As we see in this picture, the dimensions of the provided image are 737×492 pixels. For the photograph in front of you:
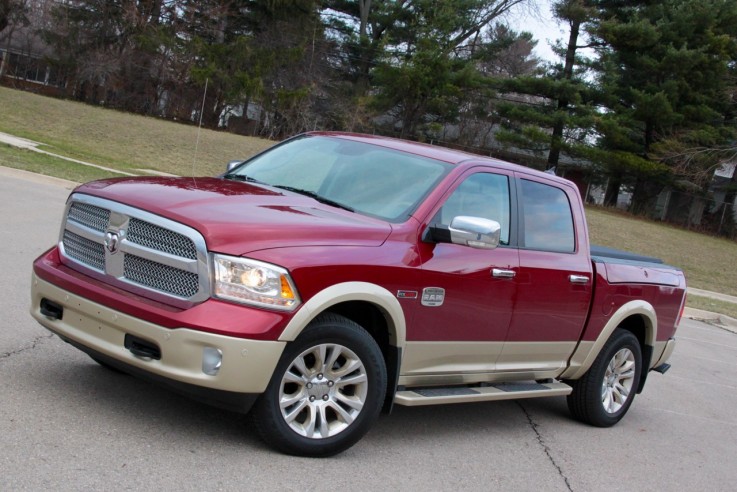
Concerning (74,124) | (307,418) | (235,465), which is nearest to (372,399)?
(307,418)

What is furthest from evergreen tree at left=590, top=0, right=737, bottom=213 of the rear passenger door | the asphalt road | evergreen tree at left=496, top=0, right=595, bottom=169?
the rear passenger door

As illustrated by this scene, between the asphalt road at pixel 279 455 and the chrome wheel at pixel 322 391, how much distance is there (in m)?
0.23

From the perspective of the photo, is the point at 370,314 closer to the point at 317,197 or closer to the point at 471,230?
the point at 471,230

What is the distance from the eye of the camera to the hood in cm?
449

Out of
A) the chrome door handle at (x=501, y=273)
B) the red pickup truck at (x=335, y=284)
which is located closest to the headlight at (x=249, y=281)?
the red pickup truck at (x=335, y=284)

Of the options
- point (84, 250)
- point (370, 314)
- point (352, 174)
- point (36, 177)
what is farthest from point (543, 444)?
point (36, 177)

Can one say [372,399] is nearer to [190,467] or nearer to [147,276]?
[190,467]

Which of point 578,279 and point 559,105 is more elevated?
point 559,105

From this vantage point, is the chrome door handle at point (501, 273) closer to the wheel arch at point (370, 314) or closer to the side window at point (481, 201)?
the side window at point (481, 201)

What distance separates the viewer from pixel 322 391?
15.8 feet

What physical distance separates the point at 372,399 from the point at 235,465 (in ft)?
2.86

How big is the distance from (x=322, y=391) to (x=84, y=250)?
1639mm

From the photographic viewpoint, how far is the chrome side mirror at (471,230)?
5.16 m

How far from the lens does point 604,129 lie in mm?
41062
